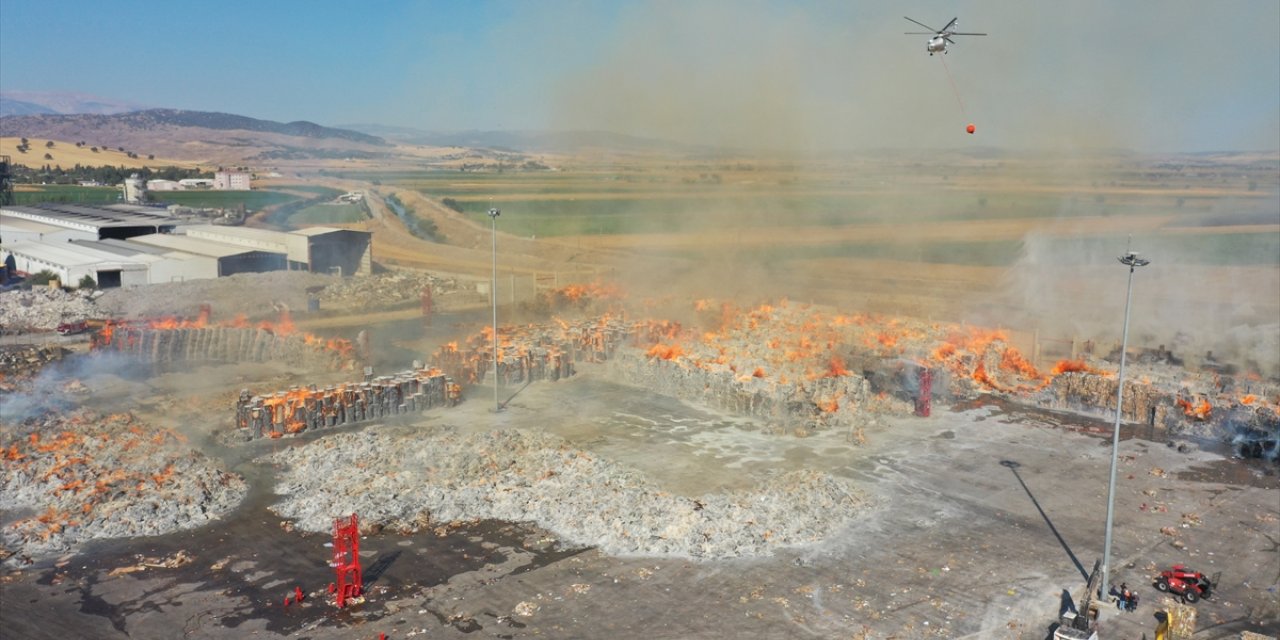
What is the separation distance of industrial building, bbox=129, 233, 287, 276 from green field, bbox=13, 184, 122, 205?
52.7m

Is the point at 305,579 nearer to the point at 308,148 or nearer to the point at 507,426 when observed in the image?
the point at 507,426

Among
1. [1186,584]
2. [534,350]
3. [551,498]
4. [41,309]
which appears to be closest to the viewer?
[1186,584]

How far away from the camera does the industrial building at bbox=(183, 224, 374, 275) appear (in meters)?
59.9

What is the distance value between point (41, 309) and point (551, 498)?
38.4m

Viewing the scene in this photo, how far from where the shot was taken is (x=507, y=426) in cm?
2978

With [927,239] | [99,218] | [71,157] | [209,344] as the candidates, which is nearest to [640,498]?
[209,344]

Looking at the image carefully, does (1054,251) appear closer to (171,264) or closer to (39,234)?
(171,264)

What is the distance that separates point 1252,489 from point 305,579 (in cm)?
2591

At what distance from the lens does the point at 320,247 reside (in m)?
60.8

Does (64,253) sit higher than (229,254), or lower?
lower

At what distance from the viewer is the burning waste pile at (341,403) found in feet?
94.0

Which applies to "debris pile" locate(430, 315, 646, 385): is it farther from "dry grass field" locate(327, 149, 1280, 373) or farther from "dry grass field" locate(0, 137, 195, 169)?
"dry grass field" locate(0, 137, 195, 169)

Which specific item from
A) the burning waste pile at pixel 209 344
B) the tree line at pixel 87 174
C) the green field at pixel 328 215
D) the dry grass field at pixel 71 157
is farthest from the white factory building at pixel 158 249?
the dry grass field at pixel 71 157

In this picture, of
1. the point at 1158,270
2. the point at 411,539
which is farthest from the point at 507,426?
the point at 1158,270
